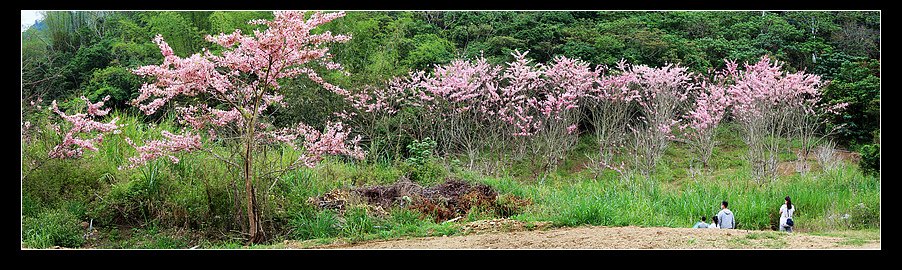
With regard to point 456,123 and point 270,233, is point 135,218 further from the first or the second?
point 456,123

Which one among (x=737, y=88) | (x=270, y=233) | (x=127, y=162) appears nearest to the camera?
(x=270, y=233)

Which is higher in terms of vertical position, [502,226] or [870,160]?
[870,160]

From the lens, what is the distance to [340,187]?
759cm

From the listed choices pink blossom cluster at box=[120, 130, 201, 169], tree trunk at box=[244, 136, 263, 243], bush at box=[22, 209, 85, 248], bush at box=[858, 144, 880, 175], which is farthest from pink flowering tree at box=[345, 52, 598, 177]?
bush at box=[22, 209, 85, 248]

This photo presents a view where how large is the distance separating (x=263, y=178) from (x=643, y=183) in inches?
135

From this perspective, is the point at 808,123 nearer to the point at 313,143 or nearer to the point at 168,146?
the point at 313,143

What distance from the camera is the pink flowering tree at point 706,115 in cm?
796

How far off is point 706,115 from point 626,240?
2237 millimetres

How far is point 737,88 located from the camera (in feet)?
25.8

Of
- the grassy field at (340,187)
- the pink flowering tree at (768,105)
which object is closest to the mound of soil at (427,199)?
the grassy field at (340,187)

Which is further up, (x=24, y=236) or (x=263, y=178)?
(x=263, y=178)

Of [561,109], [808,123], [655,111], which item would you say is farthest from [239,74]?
[808,123]

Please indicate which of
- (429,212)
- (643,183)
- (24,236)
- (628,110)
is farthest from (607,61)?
(24,236)

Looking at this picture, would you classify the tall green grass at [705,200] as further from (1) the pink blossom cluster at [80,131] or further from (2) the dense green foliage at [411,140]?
(1) the pink blossom cluster at [80,131]
